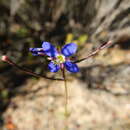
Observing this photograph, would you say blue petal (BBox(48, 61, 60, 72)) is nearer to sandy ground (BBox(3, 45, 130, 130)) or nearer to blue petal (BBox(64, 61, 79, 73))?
blue petal (BBox(64, 61, 79, 73))

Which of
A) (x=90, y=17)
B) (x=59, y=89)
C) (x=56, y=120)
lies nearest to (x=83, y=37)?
(x=90, y=17)

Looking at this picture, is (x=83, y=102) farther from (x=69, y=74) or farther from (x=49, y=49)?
(x=49, y=49)

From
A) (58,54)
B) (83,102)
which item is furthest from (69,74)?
(58,54)

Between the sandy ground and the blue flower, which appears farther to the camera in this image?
the sandy ground

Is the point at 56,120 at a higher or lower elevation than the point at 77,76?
lower

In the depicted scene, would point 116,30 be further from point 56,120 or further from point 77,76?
point 56,120

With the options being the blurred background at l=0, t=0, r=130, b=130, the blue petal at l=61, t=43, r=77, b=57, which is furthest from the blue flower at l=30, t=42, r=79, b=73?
the blurred background at l=0, t=0, r=130, b=130

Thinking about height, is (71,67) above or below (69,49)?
below
